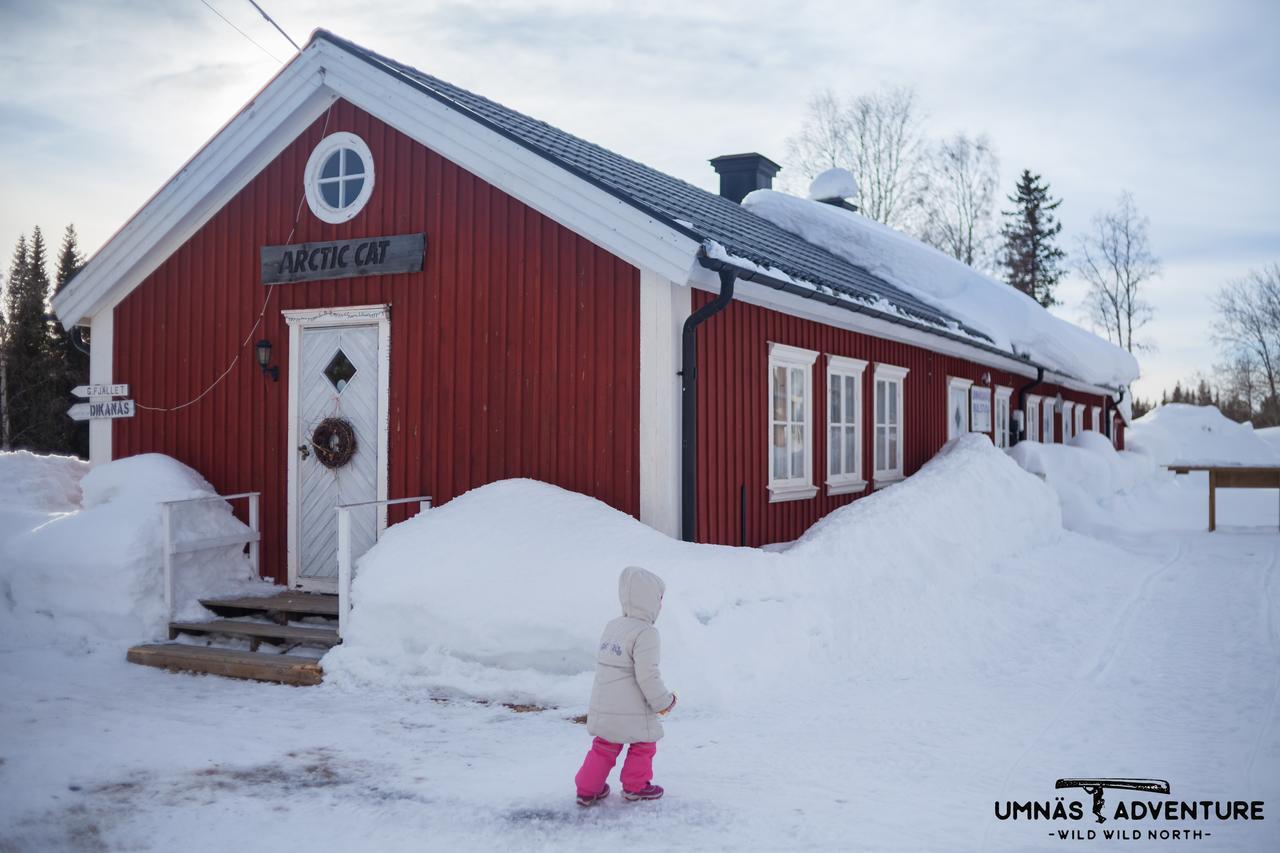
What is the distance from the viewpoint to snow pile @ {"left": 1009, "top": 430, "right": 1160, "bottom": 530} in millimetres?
15180

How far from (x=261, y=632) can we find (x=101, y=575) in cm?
144

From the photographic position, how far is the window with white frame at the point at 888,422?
12.5m

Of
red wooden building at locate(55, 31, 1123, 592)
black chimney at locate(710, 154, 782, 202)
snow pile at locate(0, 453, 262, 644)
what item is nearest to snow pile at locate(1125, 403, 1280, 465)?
black chimney at locate(710, 154, 782, 202)

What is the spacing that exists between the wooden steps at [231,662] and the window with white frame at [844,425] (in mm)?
6088

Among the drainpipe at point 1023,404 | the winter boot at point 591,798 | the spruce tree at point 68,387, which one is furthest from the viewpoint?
the spruce tree at point 68,387

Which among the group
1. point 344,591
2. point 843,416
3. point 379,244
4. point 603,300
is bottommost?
point 344,591

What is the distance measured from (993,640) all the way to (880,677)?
1.53 m

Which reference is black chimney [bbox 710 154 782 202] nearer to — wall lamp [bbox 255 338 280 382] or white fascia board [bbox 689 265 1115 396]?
white fascia board [bbox 689 265 1115 396]

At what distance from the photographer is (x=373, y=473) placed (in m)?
8.92

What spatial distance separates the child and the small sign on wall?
12.6 m

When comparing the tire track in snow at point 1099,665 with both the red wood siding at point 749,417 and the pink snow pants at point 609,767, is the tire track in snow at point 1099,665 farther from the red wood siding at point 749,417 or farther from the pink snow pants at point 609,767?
the red wood siding at point 749,417

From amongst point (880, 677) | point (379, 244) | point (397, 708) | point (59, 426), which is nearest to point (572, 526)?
point (397, 708)

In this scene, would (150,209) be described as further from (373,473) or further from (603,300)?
(603,300)

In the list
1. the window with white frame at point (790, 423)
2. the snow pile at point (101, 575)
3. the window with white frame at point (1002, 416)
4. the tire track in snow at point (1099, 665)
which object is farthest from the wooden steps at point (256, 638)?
the window with white frame at point (1002, 416)
